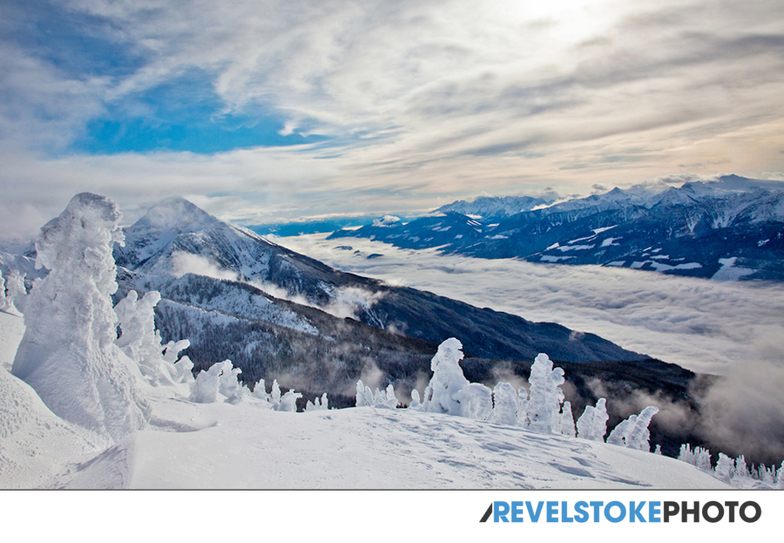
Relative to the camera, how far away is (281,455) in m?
8.70

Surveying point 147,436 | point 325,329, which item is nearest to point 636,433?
point 147,436

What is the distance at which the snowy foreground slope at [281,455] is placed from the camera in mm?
7032

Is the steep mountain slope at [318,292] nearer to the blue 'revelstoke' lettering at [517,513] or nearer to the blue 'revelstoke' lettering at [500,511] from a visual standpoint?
the blue 'revelstoke' lettering at [500,511]

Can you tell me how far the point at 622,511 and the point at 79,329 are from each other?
13.7m

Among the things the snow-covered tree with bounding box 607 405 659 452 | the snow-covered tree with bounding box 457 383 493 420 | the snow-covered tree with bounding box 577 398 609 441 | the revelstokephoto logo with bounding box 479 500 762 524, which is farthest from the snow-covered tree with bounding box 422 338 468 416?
the snow-covered tree with bounding box 607 405 659 452

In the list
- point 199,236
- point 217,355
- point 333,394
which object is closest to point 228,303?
point 217,355

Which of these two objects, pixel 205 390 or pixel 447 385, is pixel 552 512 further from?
pixel 205 390

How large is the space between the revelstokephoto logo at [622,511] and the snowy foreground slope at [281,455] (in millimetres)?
594

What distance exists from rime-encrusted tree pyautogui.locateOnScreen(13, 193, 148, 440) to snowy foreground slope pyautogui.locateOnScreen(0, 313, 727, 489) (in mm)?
458

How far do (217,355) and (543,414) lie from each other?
230 feet

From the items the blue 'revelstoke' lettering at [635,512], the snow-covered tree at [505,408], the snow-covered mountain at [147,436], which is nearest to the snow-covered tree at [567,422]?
the snow-covered tree at [505,408]

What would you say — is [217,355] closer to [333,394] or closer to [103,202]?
[333,394]

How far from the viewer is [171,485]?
22.6ft

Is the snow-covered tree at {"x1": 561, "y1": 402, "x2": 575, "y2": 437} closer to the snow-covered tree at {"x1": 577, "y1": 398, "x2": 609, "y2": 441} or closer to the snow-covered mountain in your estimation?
the snow-covered tree at {"x1": 577, "y1": 398, "x2": 609, "y2": 441}
